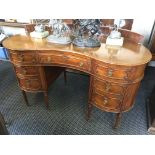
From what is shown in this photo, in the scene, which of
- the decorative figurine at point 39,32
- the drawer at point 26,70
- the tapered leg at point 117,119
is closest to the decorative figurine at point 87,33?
the decorative figurine at point 39,32

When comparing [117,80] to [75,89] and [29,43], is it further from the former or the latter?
[75,89]

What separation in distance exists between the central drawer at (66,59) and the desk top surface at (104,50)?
0.14 feet

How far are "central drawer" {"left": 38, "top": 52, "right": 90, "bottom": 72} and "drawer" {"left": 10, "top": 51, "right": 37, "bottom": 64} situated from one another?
70 millimetres

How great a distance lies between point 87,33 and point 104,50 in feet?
0.79

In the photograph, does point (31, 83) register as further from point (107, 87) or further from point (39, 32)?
point (107, 87)

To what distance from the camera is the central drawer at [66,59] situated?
1.23 metres

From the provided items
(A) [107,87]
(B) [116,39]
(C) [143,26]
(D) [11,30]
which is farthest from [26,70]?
(C) [143,26]

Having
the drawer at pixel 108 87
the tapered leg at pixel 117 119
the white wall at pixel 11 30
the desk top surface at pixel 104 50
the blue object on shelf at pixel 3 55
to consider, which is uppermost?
the desk top surface at pixel 104 50

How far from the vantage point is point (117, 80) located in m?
1.14

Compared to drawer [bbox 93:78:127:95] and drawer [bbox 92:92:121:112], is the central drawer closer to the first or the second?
drawer [bbox 93:78:127:95]

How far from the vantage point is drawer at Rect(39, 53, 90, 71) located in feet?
4.03

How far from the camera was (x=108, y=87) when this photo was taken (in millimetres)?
1210

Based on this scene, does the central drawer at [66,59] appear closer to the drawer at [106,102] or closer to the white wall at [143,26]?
the drawer at [106,102]
